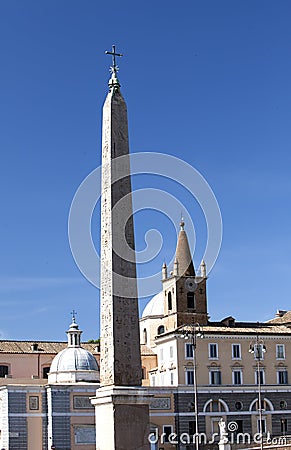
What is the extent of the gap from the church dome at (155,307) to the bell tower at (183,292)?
18.7 feet

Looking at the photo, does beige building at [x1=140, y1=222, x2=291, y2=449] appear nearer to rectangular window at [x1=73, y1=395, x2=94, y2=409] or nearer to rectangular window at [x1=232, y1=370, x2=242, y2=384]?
rectangular window at [x1=232, y1=370, x2=242, y2=384]

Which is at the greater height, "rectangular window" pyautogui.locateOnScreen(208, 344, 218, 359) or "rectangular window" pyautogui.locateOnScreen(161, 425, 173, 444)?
"rectangular window" pyautogui.locateOnScreen(208, 344, 218, 359)

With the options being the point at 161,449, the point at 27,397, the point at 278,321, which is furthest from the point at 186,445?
the point at 278,321

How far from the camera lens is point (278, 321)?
58.7m

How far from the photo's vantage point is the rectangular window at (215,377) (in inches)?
1977

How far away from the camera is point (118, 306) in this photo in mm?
19203

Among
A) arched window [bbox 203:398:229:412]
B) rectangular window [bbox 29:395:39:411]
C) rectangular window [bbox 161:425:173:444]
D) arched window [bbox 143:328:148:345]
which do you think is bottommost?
rectangular window [bbox 161:425:173:444]

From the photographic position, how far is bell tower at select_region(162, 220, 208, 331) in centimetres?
5590

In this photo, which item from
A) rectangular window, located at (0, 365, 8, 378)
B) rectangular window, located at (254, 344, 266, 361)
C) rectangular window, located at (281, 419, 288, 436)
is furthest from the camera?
rectangular window, located at (0, 365, 8, 378)

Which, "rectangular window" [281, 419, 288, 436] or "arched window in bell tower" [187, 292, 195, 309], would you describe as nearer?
"rectangular window" [281, 419, 288, 436]

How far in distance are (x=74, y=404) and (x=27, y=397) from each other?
8.43 feet

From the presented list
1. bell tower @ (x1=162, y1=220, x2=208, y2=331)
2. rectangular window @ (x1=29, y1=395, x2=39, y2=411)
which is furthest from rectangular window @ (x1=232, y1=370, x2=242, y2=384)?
rectangular window @ (x1=29, y1=395, x2=39, y2=411)

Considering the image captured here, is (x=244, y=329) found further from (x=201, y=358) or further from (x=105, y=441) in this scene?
(x=105, y=441)

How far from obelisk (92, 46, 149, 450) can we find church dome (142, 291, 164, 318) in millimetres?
43628
